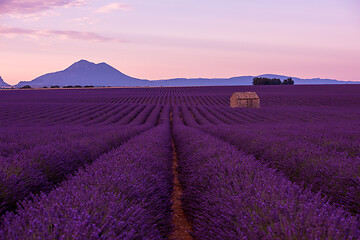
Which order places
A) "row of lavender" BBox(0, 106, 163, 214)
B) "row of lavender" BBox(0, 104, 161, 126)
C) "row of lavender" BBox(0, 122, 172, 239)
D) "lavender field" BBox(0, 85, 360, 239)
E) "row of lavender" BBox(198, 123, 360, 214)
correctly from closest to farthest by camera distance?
"row of lavender" BBox(0, 122, 172, 239), "lavender field" BBox(0, 85, 360, 239), "row of lavender" BBox(0, 106, 163, 214), "row of lavender" BBox(198, 123, 360, 214), "row of lavender" BBox(0, 104, 161, 126)

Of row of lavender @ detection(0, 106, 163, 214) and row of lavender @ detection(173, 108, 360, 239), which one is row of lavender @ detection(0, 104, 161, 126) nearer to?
row of lavender @ detection(0, 106, 163, 214)

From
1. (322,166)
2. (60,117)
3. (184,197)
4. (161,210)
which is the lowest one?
(60,117)

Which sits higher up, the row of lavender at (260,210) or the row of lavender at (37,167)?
the row of lavender at (260,210)

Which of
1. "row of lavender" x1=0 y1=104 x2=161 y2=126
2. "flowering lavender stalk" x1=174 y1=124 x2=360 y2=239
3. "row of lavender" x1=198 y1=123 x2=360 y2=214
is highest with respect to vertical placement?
"flowering lavender stalk" x1=174 y1=124 x2=360 y2=239

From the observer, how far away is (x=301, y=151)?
537 centimetres

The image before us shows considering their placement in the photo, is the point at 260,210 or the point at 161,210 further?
the point at 161,210

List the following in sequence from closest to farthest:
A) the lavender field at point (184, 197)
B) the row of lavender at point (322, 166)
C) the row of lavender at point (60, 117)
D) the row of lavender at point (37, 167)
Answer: the lavender field at point (184, 197), the row of lavender at point (37, 167), the row of lavender at point (322, 166), the row of lavender at point (60, 117)

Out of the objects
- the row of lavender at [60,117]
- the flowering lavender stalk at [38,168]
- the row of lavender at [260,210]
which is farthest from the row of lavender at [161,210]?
the row of lavender at [60,117]

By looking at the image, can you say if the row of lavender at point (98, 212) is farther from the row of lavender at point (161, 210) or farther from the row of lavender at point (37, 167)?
the row of lavender at point (37, 167)

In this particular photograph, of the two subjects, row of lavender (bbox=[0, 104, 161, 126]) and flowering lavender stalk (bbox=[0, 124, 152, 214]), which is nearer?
flowering lavender stalk (bbox=[0, 124, 152, 214])

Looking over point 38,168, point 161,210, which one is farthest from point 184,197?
point 38,168

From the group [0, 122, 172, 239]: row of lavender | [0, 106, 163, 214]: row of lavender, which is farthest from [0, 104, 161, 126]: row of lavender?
[0, 122, 172, 239]: row of lavender

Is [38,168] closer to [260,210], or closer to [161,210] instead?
[161,210]

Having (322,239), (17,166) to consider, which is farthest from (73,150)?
(322,239)
